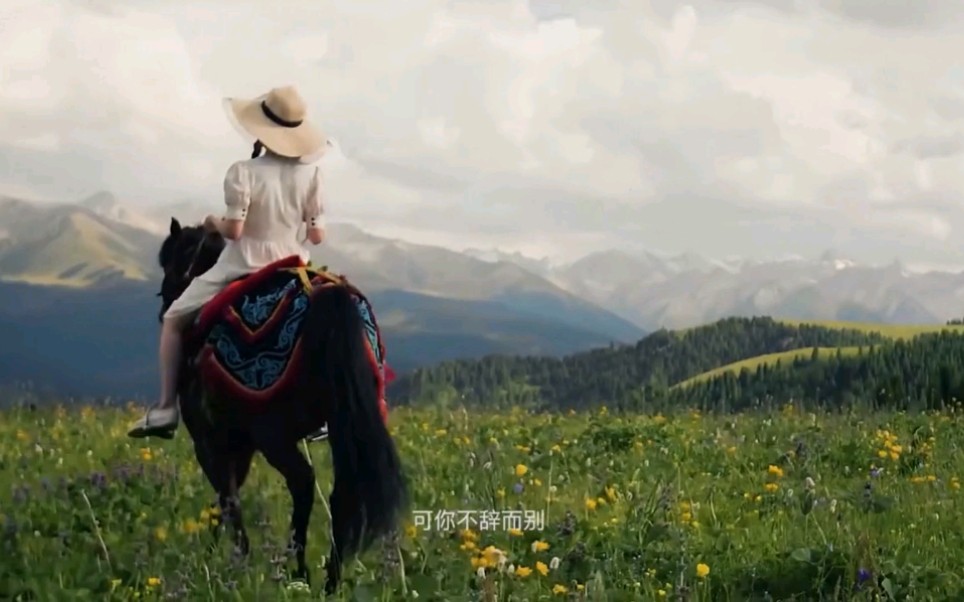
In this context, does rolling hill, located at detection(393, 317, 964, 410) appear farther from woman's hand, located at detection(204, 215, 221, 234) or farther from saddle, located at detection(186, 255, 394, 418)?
saddle, located at detection(186, 255, 394, 418)

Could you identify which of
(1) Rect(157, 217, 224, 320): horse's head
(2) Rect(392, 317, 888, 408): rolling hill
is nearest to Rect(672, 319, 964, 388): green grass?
(2) Rect(392, 317, 888, 408): rolling hill

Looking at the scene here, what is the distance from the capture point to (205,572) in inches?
241

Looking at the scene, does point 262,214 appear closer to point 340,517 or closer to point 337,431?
point 337,431

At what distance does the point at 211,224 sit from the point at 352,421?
158 centimetres

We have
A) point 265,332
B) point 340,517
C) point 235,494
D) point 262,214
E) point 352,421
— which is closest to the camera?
point 352,421

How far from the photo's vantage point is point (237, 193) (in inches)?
254

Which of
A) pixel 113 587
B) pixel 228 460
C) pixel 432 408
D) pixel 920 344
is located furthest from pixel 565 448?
pixel 920 344

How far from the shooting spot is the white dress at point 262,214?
21.3 ft

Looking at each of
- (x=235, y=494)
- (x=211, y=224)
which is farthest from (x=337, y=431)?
(x=211, y=224)

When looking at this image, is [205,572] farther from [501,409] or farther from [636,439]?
[501,409]

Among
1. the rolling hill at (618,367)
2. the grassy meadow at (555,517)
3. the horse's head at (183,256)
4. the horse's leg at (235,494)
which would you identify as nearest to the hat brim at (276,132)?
the horse's head at (183,256)

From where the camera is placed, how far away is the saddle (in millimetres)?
6176

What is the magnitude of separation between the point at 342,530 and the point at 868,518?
11.9ft

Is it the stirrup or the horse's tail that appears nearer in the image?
the horse's tail
